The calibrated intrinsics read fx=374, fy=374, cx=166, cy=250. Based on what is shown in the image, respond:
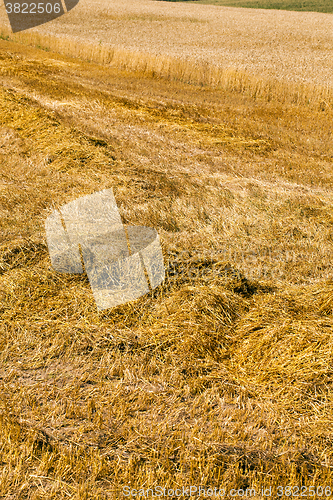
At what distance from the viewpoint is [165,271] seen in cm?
382

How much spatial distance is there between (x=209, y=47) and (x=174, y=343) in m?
18.4

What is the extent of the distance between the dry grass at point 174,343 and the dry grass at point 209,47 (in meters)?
7.62

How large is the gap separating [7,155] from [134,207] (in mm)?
3398

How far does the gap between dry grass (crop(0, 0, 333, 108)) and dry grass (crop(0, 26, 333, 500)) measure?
7.62 m

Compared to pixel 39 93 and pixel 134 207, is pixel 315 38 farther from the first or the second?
pixel 134 207

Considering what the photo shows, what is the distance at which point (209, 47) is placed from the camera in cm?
1811

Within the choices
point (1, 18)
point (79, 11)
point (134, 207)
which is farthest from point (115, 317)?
point (79, 11)

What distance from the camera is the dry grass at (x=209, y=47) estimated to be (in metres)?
12.9
